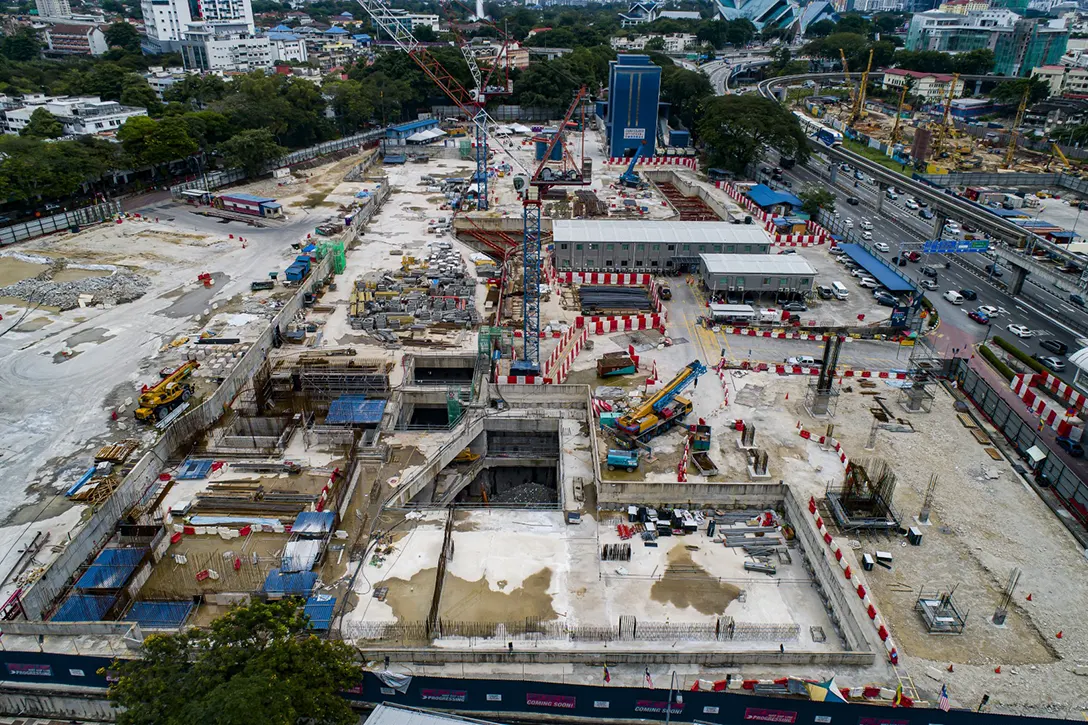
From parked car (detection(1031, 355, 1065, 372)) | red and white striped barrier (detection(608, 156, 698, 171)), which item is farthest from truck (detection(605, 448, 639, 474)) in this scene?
red and white striped barrier (detection(608, 156, 698, 171))

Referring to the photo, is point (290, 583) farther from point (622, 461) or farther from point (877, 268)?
point (877, 268)

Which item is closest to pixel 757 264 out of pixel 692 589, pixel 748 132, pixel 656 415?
pixel 656 415

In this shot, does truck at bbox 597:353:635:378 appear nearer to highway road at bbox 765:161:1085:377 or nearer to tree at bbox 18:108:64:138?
highway road at bbox 765:161:1085:377

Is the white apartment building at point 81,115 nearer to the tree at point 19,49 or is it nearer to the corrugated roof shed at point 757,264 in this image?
the tree at point 19,49

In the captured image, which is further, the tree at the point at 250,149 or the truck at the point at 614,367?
the tree at the point at 250,149

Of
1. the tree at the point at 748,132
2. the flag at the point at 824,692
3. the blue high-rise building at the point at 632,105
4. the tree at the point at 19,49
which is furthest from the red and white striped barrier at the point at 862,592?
the tree at the point at 19,49

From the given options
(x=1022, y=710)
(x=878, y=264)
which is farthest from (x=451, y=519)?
(x=878, y=264)
